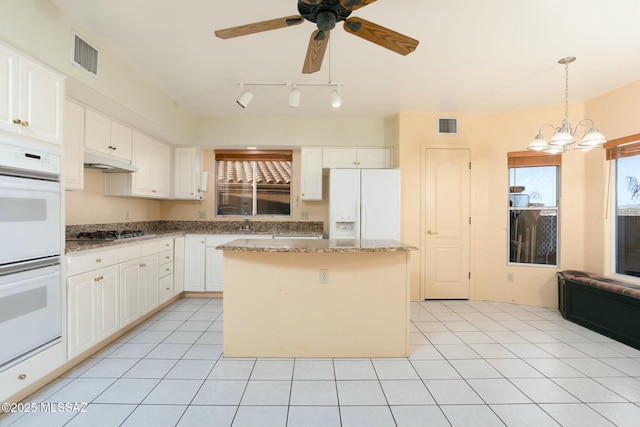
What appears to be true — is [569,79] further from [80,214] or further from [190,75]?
[80,214]

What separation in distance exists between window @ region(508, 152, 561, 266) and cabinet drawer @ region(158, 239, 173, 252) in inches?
178

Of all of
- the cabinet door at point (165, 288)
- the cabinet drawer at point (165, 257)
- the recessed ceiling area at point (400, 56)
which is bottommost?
the cabinet door at point (165, 288)

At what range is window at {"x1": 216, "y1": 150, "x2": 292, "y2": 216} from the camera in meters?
4.73

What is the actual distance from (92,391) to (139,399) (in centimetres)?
38

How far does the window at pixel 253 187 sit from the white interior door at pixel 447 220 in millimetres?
2184

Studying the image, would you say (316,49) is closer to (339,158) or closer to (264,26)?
(264,26)

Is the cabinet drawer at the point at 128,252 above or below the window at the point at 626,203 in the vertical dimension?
below

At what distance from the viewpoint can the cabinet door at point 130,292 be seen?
276cm

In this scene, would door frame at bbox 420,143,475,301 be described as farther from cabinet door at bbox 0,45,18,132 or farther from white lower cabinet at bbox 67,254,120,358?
cabinet door at bbox 0,45,18,132

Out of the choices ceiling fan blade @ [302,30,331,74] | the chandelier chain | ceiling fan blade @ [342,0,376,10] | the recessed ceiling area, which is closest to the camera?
ceiling fan blade @ [342,0,376,10]

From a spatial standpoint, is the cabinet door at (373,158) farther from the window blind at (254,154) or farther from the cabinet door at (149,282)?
the cabinet door at (149,282)

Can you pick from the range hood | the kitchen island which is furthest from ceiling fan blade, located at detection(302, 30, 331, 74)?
the range hood

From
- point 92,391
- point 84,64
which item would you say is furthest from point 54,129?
point 92,391

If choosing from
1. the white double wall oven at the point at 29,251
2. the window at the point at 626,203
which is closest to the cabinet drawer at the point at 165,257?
the white double wall oven at the point at 29,251
